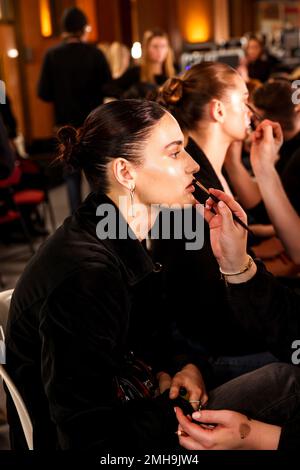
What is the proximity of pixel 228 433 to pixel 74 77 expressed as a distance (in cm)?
351

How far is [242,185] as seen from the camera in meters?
2.62

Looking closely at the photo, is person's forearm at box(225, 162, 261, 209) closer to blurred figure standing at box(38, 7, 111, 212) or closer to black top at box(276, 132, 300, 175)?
black top at box(276, 132, 300, 175)

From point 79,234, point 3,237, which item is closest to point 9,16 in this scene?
point 3,237

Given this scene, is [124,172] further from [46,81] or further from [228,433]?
[46,81]

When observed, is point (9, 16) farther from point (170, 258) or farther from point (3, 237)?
point (170, 258)

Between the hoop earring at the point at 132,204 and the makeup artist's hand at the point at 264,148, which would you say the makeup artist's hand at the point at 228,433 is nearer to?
the hoop earring at the point at 132,204

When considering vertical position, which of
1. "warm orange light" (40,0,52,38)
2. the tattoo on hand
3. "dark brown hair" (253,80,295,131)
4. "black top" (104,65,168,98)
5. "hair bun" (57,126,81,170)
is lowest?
the tattoo on hand

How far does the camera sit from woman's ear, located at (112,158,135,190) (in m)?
1.40

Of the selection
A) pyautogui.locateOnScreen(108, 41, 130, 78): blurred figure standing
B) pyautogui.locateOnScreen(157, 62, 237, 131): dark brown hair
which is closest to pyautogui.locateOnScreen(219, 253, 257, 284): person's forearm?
pyautogui.locateOnScreen(157, 62, 237, 131): dark brown hair

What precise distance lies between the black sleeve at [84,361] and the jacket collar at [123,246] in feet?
0.40

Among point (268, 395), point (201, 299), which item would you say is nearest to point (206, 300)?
point (201, 299)

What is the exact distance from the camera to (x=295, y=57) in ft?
34.1

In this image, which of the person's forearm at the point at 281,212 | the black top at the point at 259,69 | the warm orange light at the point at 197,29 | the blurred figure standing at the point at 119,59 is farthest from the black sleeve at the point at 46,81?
the warm orange light at the point at 197,29

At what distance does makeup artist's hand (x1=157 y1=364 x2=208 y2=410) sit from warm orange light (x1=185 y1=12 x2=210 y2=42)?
1071 cm
